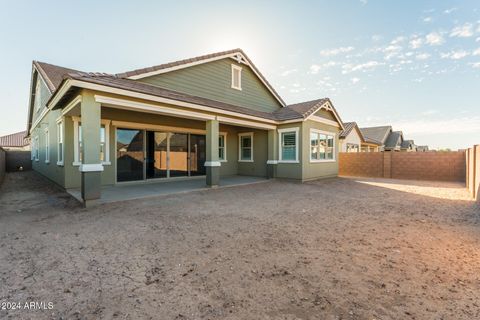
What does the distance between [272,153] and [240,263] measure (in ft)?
30.9

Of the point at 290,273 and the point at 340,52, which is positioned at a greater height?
the point at 340,52

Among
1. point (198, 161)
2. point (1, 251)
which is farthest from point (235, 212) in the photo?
point (198, 161)

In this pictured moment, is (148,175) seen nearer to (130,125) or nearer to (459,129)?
(130,125)

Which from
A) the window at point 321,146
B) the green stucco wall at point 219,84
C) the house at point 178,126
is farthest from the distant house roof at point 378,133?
the green stucco wall at point 219,84

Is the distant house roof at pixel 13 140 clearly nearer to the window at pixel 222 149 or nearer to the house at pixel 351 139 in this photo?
the window at pixel 222 149

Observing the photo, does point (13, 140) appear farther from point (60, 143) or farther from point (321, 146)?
point (321, 146)

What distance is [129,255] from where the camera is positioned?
10.6 feet

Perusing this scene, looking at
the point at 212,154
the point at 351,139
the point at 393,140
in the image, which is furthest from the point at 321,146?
the point at 393,140

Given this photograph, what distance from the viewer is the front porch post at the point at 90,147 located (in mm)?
5797

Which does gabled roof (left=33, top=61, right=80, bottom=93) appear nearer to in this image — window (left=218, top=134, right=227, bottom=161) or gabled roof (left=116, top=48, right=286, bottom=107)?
gabled roof (left=116, top=48, right=286, bottom=107)

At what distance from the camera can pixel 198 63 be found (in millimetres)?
9742

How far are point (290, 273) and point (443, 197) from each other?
329 inches

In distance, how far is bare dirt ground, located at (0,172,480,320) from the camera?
2105 mm

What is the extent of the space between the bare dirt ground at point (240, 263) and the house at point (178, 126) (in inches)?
106
